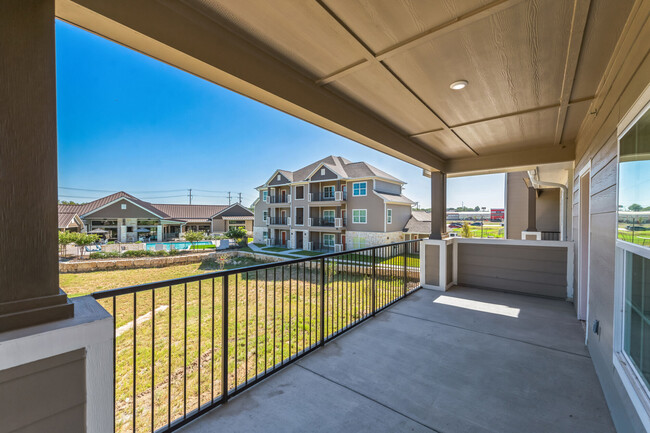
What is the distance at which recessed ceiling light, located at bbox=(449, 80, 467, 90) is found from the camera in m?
2.19

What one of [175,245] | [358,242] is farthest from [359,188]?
[175,245]

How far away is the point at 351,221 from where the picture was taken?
55.8 feet

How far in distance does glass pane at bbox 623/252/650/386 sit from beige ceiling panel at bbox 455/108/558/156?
6.59 feet

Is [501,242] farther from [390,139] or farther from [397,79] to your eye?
[397,79]

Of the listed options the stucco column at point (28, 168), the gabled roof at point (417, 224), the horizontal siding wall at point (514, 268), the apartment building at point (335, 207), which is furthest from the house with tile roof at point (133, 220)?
the horizontal siding wall at point (514, 268)

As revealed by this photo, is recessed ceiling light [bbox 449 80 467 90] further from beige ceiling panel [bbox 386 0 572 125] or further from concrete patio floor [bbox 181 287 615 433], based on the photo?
concrete patio floor [bbox 181 287 615 433]

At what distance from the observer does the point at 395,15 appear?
1.47 m

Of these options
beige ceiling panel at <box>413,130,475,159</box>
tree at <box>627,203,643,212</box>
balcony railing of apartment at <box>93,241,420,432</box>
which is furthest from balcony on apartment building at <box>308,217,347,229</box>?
tree at <box>627,203,643,212</box>

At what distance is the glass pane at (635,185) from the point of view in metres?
1.21

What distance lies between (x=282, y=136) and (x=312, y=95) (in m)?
27.5

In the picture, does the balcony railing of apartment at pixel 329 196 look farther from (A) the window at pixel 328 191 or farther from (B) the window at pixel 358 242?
(B) the window at pixel 358 242

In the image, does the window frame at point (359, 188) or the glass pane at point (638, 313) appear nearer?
the glass pane at point (638, 313)

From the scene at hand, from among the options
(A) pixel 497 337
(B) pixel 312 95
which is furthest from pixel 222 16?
(A) pixel 497 337

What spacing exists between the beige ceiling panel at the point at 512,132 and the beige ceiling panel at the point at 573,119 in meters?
0.12
